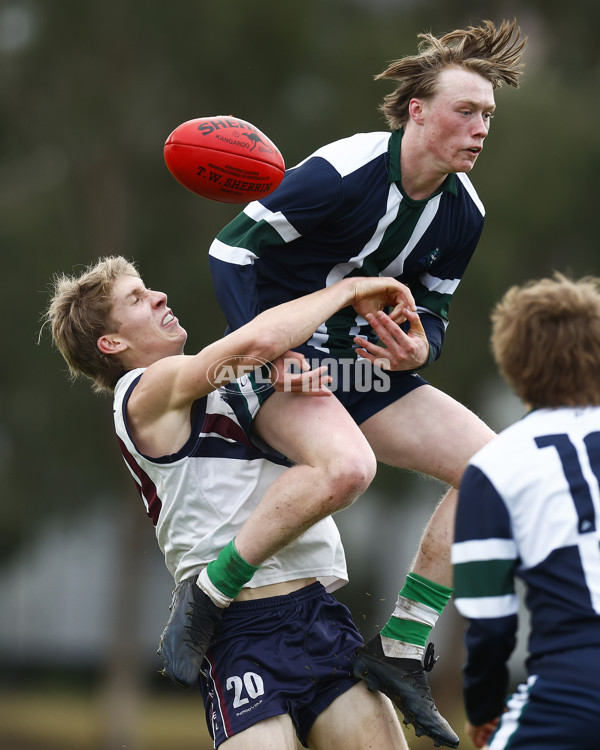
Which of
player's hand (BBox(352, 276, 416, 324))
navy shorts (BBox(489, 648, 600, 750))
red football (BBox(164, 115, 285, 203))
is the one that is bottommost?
navy shorts (BBox(489, 648, 600, 750))

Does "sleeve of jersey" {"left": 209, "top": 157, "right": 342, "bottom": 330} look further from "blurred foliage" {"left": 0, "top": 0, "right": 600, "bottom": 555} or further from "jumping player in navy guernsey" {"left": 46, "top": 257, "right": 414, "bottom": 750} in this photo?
"blurred foliage" {"left": 0, "top": 0, "right": 600, "bottom": 555}

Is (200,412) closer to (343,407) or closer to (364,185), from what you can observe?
(343,407)

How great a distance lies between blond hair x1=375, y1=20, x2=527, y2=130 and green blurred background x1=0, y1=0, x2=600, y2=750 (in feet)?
31.2

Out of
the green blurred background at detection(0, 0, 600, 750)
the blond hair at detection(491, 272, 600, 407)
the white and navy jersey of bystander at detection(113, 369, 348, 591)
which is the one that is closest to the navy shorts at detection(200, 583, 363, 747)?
the white and navy jersey of bystander at detection(113, 369, 348, 591)

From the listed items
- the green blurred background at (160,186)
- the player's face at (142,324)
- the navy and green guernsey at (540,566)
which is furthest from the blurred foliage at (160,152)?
the navy and green guernsey at (540,566)

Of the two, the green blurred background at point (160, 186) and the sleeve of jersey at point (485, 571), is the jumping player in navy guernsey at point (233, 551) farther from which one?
the green blurred background at point (160, 186)

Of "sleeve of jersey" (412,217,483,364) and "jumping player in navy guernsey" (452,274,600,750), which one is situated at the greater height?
"sleeve of jersey" (412,217,483,364)

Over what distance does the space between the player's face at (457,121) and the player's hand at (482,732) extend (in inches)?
75.3

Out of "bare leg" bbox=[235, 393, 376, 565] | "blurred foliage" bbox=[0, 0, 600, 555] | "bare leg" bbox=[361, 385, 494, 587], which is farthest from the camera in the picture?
"blurred foliage" bbox=[0, 0, 600, 555]

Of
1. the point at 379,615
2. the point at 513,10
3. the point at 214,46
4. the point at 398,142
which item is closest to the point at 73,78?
the point at 214,46

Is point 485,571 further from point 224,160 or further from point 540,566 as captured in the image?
point 224,160

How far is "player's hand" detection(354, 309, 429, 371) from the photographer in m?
3.91

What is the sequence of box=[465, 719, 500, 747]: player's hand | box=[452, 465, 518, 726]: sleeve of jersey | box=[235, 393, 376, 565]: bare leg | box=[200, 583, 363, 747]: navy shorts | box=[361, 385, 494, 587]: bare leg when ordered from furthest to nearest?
box=[361, 385, 494, 587]: bare leg
box=[200, 583, 363, 747]: navy shorts
box=[235, 393, 376, 565]: bare leg
box=[465, 719, 500, 747]: player's hand
box=[452, 465, 518, 726]: sleeve of jersey

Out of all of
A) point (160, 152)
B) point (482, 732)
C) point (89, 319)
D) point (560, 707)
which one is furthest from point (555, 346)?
point (160, 152)
